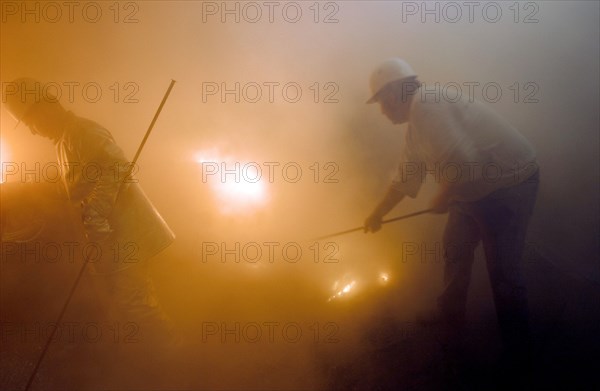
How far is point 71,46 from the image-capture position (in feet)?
12.0

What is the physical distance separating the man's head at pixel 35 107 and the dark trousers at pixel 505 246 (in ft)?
10.1

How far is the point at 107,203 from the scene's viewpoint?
2.58 meters

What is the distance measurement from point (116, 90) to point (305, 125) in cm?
199

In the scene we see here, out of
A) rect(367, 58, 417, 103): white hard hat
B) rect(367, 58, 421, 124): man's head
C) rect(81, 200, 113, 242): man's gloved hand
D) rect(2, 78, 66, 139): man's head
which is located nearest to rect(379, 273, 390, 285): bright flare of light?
rect(367, 58, 421, 124): man's head

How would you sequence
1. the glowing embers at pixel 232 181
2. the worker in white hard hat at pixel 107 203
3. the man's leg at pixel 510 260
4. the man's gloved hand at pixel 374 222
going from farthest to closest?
Answer: the glowing embers at pixel 232 181 < the man's gloved hand at pixel 374 222 < the worker in white hard hat at pixel 107 203 < the man's leg at pixel 510 260

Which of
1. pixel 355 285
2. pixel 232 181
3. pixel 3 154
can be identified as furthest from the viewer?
pixel 232 181

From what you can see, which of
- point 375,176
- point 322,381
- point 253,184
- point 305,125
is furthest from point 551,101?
point 322,381

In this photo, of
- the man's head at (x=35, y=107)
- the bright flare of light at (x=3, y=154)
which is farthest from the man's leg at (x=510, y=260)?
the bright flare of light at (x=3, y=154)

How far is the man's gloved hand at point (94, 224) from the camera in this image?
255cm

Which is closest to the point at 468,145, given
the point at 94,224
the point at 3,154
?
the point at 94,224

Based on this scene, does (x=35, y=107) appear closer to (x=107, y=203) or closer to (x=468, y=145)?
(x=107, y=203)

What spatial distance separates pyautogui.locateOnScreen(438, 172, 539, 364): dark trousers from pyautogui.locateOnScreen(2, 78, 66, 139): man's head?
3.09 metres

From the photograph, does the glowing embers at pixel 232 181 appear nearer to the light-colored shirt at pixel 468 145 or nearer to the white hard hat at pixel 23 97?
the white hard hat at pixel 23 97

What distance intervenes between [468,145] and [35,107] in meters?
3.16
